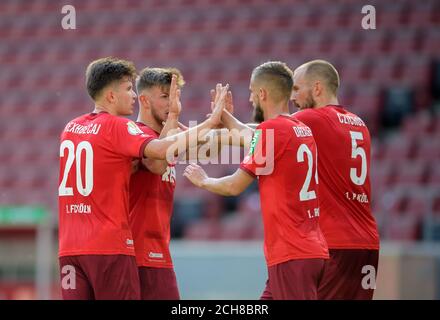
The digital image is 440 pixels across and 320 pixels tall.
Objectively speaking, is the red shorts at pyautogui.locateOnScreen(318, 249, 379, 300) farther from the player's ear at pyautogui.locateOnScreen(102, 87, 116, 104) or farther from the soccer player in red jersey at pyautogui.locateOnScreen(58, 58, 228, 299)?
the player's ear at pyautogui.locateOnScreen(102, 87, 116, 104)

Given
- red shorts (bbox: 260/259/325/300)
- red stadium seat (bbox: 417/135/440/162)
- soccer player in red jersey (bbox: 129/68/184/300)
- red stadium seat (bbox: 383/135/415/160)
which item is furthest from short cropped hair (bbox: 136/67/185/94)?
red stadium seat (bbox: 383/135/415/160)

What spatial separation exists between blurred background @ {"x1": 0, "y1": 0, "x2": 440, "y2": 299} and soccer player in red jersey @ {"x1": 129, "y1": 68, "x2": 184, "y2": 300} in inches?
180

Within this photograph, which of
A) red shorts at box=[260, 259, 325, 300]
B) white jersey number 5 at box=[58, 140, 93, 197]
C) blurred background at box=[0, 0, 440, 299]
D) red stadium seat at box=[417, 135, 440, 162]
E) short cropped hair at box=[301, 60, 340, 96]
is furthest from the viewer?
red stadium seat at box=[417, 135, 440, 162]

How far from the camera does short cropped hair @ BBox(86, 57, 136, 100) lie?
594 centimetres

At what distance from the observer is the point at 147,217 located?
6.12 metres

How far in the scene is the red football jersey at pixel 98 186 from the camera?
18.6ft

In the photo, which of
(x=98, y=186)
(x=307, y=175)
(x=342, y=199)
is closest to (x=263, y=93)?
(x=307, y=175)

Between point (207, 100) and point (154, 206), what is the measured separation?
11.1 meters

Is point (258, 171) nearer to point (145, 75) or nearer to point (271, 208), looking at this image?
point (271, 208)

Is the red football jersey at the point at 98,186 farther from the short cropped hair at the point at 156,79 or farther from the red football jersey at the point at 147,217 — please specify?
the short cropped hair at the point at 156,79

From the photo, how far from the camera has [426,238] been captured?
12148 millimetres

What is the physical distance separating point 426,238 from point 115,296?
24.0ft
